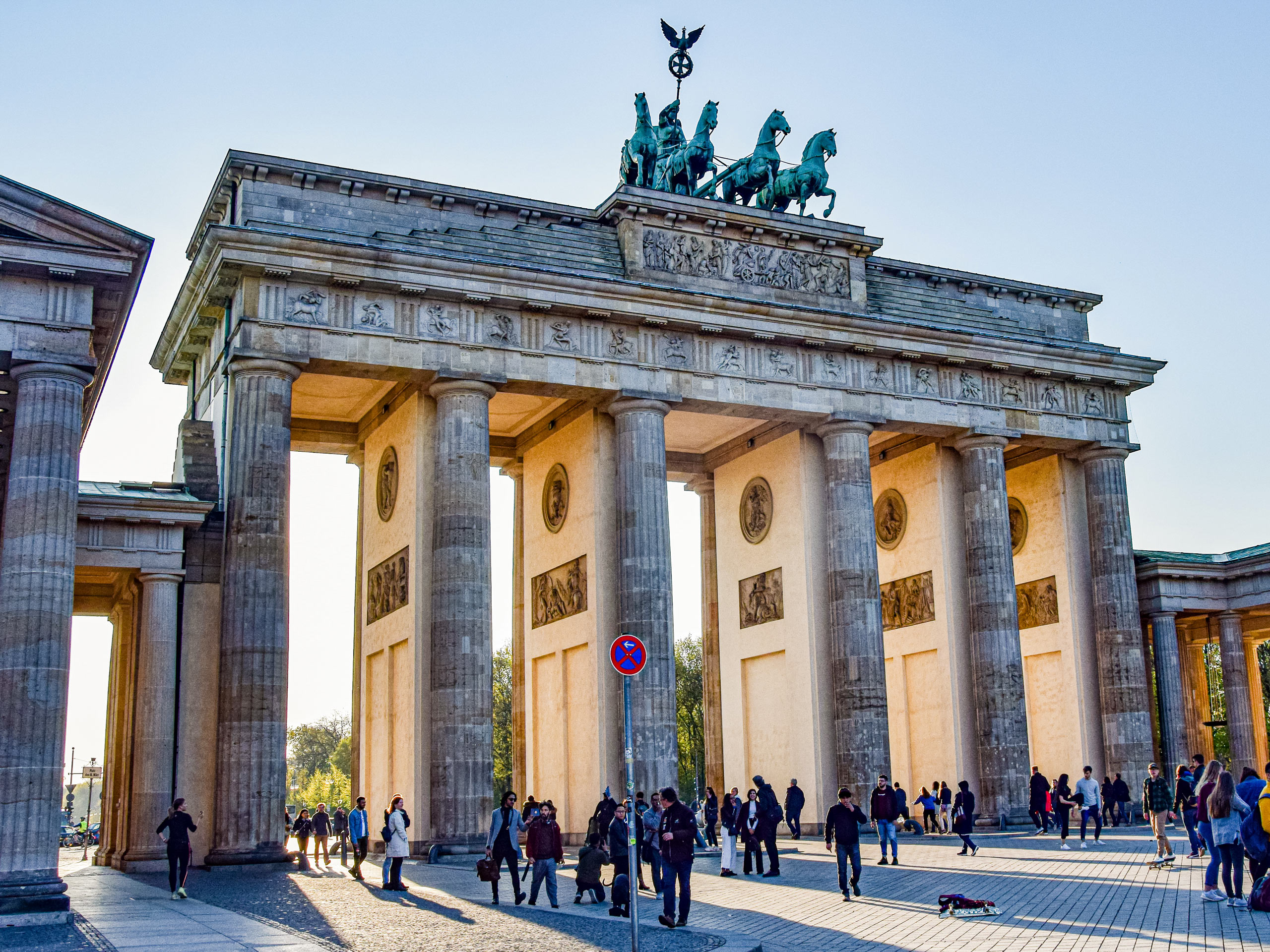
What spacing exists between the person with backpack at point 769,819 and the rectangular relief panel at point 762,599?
13835 mm

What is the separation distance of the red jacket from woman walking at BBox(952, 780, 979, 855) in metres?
9.93

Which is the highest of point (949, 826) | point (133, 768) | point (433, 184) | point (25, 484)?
point (433, 184)

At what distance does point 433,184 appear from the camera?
107 ft

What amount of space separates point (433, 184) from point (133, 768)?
48.9ft

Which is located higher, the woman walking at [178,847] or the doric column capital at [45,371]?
the doric column capital at [45,371]

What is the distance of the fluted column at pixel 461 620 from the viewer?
1142 inches

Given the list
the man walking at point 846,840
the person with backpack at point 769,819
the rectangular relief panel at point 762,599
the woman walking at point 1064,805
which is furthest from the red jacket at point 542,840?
the rectangular relief panel at point 762,599

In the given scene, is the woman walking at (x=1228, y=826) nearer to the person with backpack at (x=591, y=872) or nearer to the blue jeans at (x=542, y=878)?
the person with backpack at (x=591, y=872)

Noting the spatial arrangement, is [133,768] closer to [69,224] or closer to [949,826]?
[69,224]

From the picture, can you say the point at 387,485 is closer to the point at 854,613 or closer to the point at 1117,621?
the point at 854,613

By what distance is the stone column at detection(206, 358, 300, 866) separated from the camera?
2673 centimetres

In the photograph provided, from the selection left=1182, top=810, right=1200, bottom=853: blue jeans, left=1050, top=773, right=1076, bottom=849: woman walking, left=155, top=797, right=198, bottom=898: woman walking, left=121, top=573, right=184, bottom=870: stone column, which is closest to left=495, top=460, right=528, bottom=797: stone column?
left=121, top=573, right=184, bottom=870: stone column

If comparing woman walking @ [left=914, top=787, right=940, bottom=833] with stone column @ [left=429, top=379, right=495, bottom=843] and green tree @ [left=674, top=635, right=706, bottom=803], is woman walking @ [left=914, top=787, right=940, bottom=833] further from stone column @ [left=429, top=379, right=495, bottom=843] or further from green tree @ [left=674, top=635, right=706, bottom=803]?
green tree @ [left=674, top=635, right=706, bottom=803]

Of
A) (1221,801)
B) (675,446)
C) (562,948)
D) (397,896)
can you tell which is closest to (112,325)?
(397,896)
